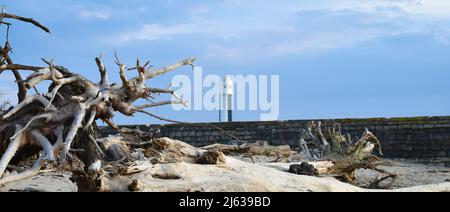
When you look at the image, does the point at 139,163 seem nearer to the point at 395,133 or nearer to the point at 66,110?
the point at 66,110

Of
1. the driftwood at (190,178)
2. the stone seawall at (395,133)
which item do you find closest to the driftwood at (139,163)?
the driftwood at (190,178)

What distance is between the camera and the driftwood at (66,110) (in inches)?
251

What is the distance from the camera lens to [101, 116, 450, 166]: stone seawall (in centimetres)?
1794

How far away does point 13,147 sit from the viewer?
21.0ft

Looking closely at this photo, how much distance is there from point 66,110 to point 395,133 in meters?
13.2

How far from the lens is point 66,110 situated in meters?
6.54

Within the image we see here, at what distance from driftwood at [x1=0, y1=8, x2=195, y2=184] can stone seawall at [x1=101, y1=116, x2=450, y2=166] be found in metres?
11.1

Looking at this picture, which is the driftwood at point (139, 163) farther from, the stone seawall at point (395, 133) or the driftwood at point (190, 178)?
the stone seawall at point (395, 133)

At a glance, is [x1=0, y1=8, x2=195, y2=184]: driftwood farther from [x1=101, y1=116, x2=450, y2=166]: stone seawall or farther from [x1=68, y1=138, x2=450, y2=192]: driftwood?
[x1=101, y1=116, x2=450, y2=166]: stone seawall

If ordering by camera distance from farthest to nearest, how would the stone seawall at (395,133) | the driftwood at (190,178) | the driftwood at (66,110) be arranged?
the stone seawall at (395,133) < the driftwood at (66,110) < the driftwood at (190,178)

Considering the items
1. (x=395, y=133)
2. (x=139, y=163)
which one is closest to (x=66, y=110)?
(x=139, y=163)

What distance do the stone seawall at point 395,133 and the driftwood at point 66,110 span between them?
11.1 metres
